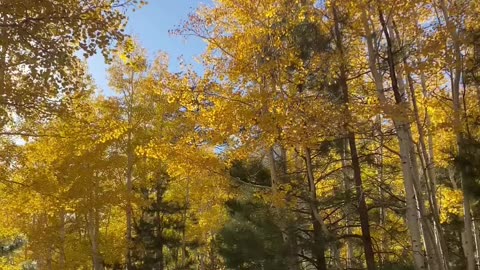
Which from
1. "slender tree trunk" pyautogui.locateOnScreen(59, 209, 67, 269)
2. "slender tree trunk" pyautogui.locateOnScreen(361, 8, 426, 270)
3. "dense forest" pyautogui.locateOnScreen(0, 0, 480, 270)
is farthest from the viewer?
"slender tree trunk" pyautogui.locateOnScreen(59, 209, 67, 269)

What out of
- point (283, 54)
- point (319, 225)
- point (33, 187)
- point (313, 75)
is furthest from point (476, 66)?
point (33, 187)

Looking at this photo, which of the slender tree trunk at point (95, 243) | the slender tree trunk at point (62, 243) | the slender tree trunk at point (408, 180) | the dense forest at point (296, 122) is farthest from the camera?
the slender tree trunk at point (95, 243)

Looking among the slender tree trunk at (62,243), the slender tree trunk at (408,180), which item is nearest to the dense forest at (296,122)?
the slender tree trunk at (408,180)

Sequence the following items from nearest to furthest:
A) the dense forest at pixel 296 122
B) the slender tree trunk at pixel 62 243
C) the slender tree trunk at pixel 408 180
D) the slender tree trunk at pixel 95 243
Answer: the slender tree trunk at pixel 408 180 < the dense forest at pixel 296 122 < the slender tree trunk at pixel 62 243 < the slender tree trunk at pixel 95 243

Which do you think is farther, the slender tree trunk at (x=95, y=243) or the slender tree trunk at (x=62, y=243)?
the slender tree trunk at (x=95, y=243)

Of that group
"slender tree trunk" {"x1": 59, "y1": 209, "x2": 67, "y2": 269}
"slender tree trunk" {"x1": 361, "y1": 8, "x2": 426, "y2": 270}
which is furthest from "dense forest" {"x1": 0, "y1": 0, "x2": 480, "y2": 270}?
"slender tree trunk" {"x1": 59, "y1": 209, "x2": 67, "y2": 269}

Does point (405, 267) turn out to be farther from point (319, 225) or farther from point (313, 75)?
point (313, 75)

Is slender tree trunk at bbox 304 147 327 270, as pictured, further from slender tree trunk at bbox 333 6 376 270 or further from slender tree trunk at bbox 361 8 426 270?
slender tree trunk at bbox 361 8 426 270

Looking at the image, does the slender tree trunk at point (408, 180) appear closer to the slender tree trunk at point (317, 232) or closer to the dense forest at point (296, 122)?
the dense forest at point (296, 122)

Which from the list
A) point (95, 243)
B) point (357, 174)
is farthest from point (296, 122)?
point (95, 243)

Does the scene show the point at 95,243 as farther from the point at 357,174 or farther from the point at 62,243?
the point at 357,174

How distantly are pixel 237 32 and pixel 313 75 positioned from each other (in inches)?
60.8

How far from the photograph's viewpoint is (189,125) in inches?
327

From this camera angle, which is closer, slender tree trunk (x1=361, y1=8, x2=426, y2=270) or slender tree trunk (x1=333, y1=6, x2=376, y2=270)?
slender tree trunk (x1=361, y1=8, x2=426, y2=270)
